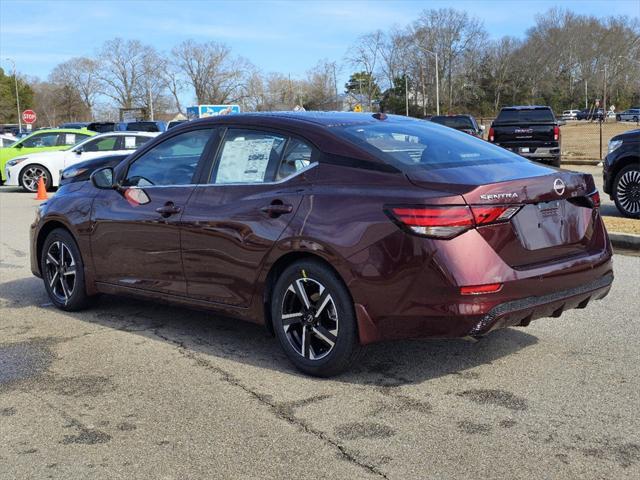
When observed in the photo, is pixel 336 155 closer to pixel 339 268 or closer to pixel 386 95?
pixel 339 268

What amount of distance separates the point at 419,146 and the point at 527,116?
1764 centimetres

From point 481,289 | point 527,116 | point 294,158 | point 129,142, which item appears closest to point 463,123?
point 527,116

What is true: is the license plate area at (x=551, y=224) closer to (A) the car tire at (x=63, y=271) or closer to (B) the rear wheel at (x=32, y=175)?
(A) the car tire at (x=63, y=271)

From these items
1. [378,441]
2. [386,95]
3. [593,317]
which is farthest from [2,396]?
[386,95]

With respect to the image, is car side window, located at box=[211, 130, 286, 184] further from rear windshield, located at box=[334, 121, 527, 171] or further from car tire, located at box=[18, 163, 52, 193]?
car tire, located at box=[18, 163, 52, 193]

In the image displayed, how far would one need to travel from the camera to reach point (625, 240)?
923cm

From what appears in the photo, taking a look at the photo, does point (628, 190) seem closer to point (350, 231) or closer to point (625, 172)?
point (625, 172)

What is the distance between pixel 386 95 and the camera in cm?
9381

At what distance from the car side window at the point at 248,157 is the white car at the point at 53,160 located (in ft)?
53.2

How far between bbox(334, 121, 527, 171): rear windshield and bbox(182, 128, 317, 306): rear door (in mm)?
382

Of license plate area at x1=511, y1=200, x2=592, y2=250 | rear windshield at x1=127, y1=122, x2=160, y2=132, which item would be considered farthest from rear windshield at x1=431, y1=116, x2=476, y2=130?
license plate area at x1=511, y1=200, x2=592, y2=250

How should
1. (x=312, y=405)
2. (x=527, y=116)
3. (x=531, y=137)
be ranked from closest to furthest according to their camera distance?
(x=312, y=405)
(x=531, y=137)
(x=527, y=116)

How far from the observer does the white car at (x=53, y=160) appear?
2081 cm

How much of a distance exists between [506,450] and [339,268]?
1.38 meters
